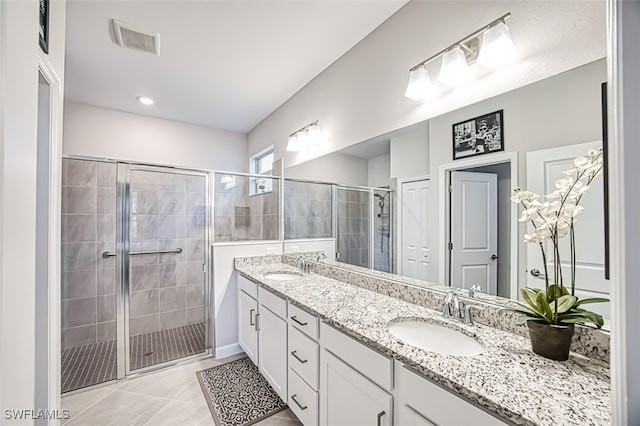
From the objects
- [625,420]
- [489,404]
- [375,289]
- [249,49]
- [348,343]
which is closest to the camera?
[625,420]

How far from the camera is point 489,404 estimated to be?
27.5 inches

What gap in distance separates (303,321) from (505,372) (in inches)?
37.1

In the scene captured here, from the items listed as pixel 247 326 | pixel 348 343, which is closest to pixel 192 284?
pixel 247 326

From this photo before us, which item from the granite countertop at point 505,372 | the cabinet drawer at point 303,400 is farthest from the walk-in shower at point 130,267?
the granite countertop at point 505,372

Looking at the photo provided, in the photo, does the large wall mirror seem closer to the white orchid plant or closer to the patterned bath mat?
the white orchid plant

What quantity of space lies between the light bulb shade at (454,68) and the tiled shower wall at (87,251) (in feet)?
9.48

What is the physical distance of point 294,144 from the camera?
272 cm

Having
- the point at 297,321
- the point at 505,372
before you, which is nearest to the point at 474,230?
the point at 505,372

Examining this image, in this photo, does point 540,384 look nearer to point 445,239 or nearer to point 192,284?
point 445,239

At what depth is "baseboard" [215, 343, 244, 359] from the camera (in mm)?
2504

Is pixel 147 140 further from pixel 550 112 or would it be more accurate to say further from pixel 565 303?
pixel 565 303

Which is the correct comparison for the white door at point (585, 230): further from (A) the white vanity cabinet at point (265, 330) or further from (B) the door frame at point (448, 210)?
(A) the white vanity cabinet at point (265, 330)

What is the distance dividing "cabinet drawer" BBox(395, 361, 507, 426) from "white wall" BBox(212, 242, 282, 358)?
6.64 ft

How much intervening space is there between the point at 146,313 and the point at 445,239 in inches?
121
